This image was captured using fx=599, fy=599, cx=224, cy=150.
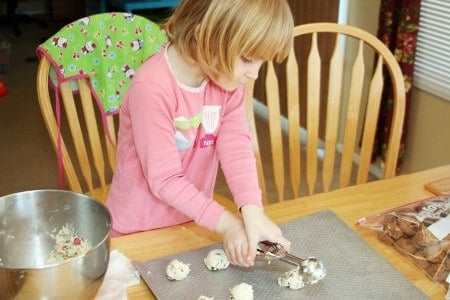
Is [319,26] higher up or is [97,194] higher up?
[319,26]

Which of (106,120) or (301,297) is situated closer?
(301,297)

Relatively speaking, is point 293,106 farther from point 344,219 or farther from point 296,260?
point 296,260

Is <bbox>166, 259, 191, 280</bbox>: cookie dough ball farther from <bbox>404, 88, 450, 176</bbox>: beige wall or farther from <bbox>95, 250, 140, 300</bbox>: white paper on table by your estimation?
<bbox>404, 88, 450, 176</bbox>: beige wall

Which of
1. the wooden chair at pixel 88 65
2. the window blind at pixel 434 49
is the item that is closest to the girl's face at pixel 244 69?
the wooden chair at pixel 88 65

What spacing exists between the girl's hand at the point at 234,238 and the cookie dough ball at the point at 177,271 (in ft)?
0.24

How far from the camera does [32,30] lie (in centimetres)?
521

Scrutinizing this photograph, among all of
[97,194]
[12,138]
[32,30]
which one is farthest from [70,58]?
[32,30]

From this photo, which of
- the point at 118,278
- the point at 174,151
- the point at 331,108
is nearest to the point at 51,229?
the point at 118,278

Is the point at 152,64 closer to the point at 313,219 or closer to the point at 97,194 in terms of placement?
the point at 313,219

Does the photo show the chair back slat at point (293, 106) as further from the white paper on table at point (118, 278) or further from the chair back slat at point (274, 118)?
the white paper on table at point (118, 278)

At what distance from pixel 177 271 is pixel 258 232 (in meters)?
0.15

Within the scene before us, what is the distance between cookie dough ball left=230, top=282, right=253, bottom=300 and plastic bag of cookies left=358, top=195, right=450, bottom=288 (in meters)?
0.30

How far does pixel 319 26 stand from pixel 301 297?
774 millimetres

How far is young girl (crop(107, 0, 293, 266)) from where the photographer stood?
0.95m
